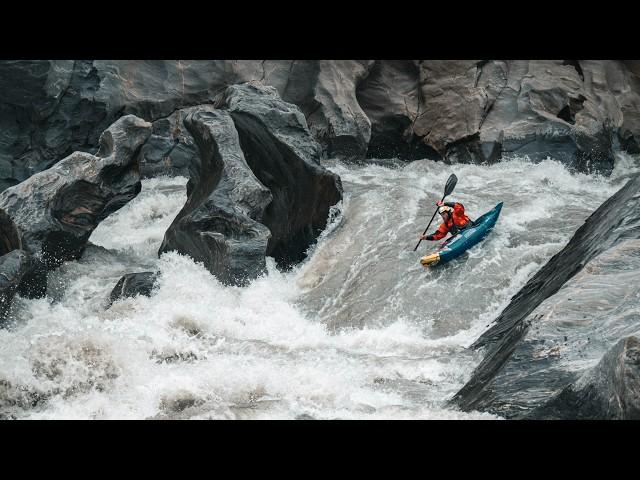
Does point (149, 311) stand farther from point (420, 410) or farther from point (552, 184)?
point (552, 184)

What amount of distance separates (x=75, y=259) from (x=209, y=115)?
8.89 feet

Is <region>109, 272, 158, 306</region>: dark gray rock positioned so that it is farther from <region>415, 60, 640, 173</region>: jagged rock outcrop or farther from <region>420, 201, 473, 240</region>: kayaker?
<region>415, 60, 640, 173</region>: jagged rock outcrop

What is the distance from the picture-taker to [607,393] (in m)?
4.34

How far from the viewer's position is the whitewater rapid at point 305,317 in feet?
21.1

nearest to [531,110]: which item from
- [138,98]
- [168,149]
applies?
[168,149]

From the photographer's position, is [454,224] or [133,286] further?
[454,224]

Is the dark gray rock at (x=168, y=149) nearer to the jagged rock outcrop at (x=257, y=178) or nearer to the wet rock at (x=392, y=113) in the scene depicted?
the jagged rock outcrop at (x=257, y=178)

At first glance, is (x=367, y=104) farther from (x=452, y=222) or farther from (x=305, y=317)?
(x=305, y=317)

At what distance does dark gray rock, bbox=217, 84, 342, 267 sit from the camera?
10.9m

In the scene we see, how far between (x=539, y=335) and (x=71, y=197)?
22.2 feet

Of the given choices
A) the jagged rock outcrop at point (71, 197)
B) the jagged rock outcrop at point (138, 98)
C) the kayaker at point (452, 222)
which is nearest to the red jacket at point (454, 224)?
the kayaker at point (452, 222)

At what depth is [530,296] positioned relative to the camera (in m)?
7.66

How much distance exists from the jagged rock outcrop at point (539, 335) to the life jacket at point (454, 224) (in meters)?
2.35

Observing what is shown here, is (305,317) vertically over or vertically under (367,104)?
under
